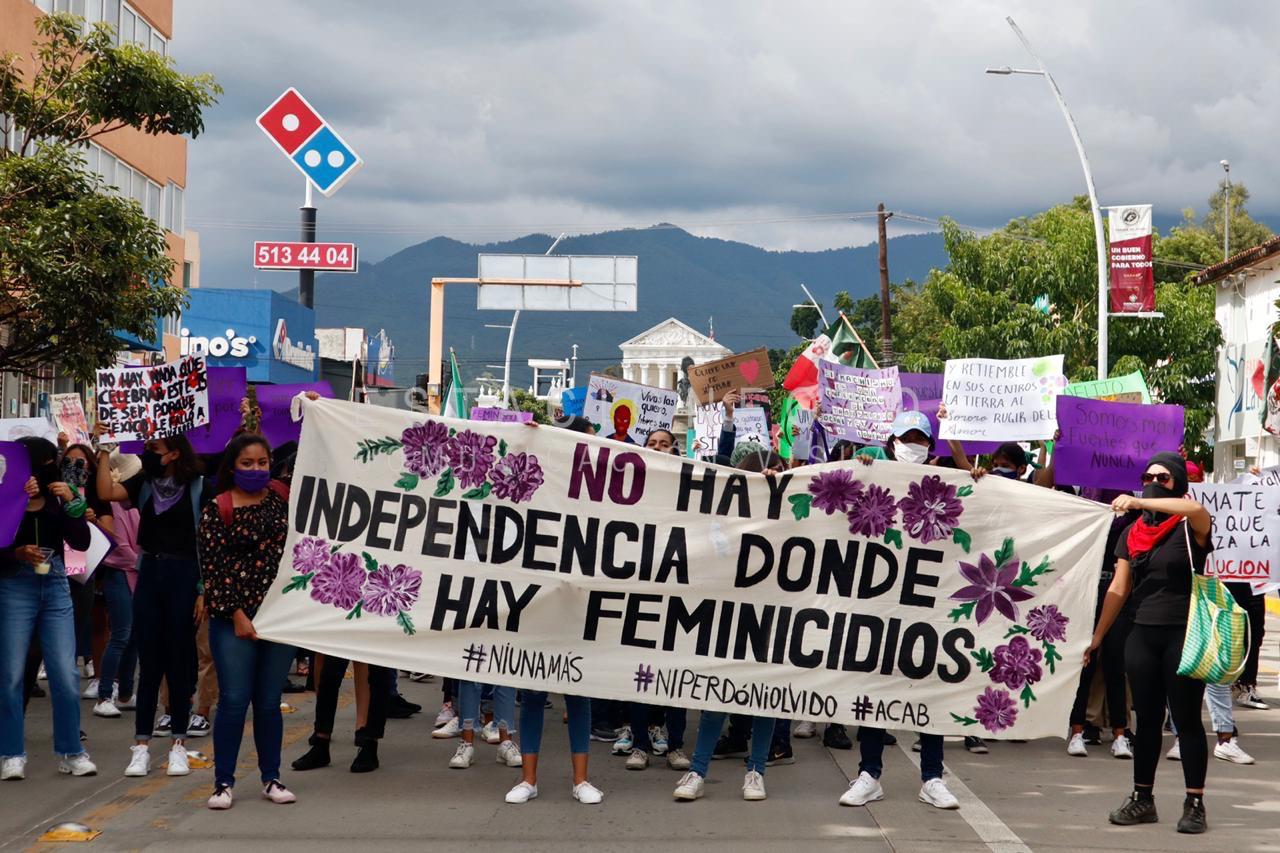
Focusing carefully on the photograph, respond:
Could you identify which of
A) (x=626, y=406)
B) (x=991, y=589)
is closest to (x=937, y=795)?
(x=991, y=589)

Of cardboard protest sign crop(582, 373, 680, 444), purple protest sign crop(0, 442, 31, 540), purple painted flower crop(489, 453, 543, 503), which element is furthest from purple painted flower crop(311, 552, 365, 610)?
cardboard protest sign crop(582, 373, 680, 444)

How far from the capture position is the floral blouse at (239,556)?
7.63 m

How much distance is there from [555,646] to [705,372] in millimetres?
8846

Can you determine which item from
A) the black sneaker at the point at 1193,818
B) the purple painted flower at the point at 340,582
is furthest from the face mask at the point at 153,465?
the black sneaker at the point at 1193,818

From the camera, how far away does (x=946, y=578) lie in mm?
8086

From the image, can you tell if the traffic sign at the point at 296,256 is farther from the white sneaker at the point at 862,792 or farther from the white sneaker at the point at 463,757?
the white sneaker at the point at 862,792

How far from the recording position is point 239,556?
7.77 meters

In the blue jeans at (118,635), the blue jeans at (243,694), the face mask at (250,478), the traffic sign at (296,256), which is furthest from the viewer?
the traffic sign at (296,256)

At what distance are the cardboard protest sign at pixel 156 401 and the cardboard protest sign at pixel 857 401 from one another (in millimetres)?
5904

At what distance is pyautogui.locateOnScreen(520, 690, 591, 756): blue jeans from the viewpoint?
311 inches

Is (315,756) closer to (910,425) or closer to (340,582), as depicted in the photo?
(340,582)

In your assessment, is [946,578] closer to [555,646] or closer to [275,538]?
[555,646]

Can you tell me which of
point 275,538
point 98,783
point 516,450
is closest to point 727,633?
point 516,450

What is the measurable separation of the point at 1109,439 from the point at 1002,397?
7.26 feet
